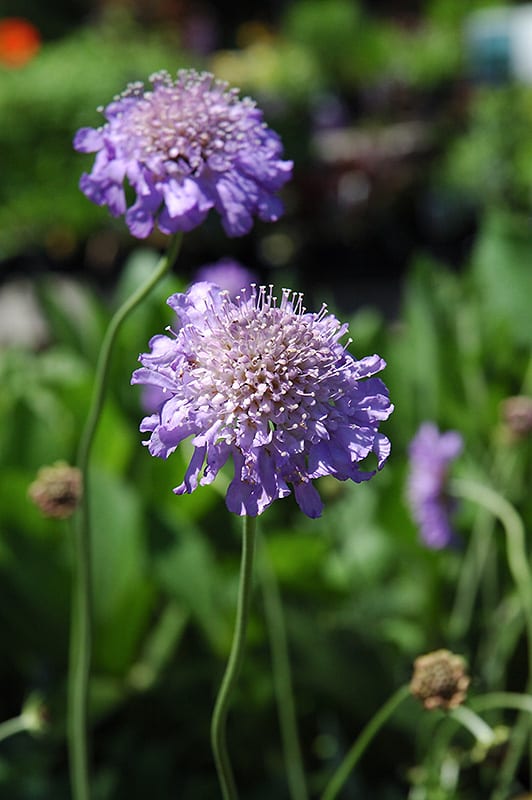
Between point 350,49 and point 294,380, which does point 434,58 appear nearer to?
point 350,49

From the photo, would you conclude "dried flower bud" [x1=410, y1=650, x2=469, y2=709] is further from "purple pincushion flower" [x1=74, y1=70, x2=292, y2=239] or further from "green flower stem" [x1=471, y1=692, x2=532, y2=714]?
"purple pincushion flower" [x1=74, y1=70, x2=292, y2=239]

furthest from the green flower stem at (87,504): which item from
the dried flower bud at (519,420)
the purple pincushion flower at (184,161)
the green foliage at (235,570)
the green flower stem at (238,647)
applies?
the dried flower bud at (519,420)

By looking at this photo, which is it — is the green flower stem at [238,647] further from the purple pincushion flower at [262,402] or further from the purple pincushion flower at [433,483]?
the purple pincushion flower at [433,483]

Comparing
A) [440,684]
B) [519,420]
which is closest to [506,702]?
[440,684]

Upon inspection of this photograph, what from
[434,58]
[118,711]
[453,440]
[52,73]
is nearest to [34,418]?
[118,711]

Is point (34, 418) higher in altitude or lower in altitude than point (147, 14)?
lower
